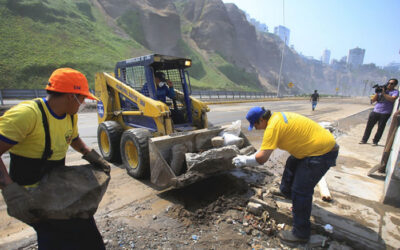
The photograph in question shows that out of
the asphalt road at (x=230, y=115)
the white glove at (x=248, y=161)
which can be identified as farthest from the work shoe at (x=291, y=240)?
the asphalt road at (x=230, y=115)

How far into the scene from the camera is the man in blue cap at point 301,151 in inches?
102

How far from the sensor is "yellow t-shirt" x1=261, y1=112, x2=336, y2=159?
8.45 ft

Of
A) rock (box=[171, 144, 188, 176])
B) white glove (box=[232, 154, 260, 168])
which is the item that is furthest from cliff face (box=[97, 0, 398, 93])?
white glove (box=[232, 154, 260, 168])

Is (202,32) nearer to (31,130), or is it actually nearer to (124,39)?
(124,39)

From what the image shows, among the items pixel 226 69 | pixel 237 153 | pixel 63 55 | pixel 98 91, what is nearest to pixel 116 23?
pixel 63 55

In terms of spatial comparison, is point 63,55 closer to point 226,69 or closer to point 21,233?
point 21,233

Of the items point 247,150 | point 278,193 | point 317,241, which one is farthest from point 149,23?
point 317,241

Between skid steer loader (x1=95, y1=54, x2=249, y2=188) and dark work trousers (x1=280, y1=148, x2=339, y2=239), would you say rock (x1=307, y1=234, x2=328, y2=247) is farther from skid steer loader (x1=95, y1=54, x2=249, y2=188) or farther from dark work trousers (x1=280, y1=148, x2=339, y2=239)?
skid steer loader (x1=95, y1=54, x2=249, y2=188)

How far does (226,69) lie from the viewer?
194ft

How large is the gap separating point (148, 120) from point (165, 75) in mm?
1296

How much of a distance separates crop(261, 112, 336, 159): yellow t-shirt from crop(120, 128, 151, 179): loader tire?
88.0 inches

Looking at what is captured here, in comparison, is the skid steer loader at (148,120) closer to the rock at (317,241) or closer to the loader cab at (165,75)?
the loader cab at (165,75)

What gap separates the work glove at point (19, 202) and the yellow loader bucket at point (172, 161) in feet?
6.55

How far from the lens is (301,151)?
2.66 m
